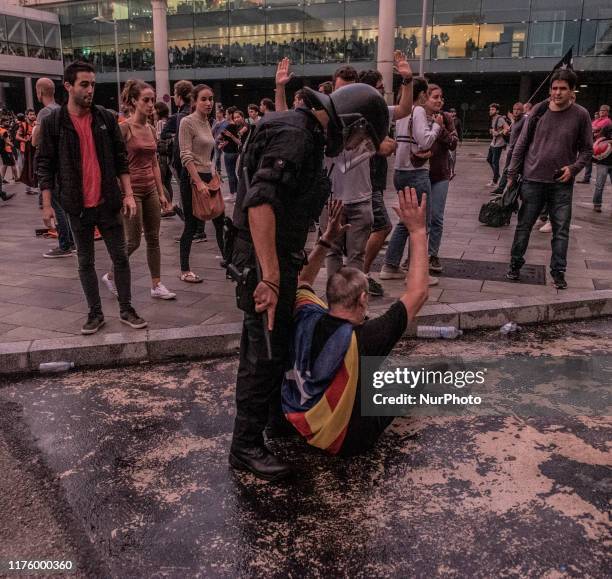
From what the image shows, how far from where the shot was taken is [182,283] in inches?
248

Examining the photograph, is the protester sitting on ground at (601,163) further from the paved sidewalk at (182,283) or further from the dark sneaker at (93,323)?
the dark sneaker at (93,323)

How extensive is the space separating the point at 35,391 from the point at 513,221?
8.32 meters

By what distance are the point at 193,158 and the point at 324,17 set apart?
1328 inches

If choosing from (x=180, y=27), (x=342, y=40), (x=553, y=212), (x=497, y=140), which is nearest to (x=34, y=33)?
(x=180, y=27)

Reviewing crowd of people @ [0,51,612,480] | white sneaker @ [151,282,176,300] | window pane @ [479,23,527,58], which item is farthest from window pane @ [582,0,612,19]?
white sneaker @ [151,282,176,300]

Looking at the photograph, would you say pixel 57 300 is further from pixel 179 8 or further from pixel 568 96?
pixel 179 8

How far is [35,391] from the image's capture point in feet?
13.2

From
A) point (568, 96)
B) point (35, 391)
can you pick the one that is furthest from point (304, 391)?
point (568, 96)

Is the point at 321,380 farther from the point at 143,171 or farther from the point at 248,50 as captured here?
the point at 248,50

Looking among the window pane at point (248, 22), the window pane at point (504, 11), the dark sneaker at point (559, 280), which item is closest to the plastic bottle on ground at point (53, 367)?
the dark sneaker at point (559, 280)

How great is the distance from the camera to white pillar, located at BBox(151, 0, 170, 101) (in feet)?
131

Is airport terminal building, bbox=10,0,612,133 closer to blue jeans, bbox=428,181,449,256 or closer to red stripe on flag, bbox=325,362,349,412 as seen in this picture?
blue jeans, bbox=428,181,449,256

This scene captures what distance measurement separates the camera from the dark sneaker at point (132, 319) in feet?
15.9

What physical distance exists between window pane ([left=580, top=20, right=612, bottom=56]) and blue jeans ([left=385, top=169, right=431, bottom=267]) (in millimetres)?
31280
